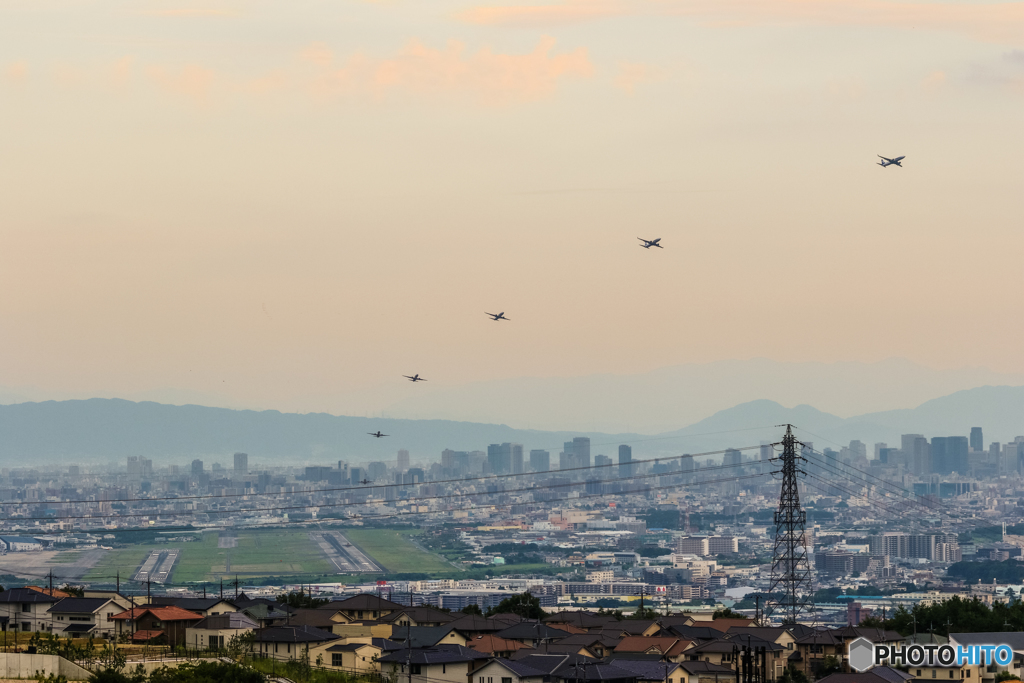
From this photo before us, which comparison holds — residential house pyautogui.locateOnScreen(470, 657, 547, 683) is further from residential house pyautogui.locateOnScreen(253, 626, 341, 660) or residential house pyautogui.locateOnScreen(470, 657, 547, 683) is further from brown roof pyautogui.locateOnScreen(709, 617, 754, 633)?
brown roof pyautogui.locateOnScreen(709, 617, 754, 633)

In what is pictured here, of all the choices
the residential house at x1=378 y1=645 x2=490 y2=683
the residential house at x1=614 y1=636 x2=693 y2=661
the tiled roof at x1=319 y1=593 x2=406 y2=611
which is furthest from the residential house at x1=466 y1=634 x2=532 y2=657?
the tiled roof at x1=319 y1=593 x2=406 y2=611

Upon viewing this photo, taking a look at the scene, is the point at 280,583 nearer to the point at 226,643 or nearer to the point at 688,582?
the point at 688,582

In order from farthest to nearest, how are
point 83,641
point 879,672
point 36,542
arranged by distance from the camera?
point 36,542, point 83,641, point 879,672

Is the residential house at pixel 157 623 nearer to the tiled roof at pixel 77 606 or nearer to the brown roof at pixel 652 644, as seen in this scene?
the tiled roof at pixel 77 606

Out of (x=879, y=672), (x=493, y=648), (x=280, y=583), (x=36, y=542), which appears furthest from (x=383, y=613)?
(x=36, y=542)

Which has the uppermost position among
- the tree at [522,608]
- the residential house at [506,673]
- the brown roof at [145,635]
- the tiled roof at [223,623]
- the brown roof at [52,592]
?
the brown roof at [52,592]

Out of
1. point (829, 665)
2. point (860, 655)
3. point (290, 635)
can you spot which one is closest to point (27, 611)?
point (290, 635)

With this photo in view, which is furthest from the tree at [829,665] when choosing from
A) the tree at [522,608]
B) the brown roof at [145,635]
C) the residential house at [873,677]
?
the brown roof at [145,635]
